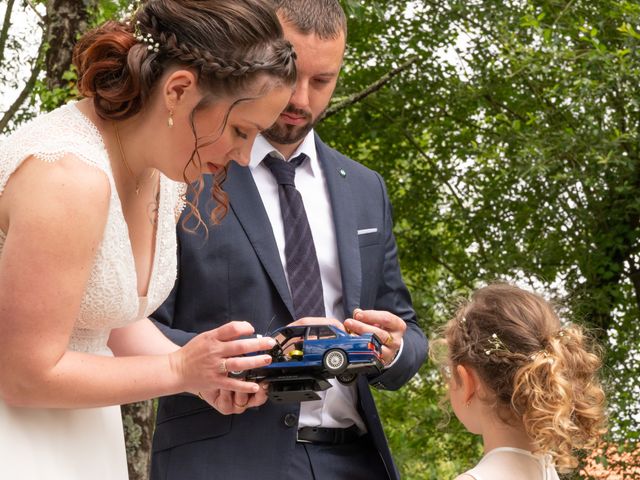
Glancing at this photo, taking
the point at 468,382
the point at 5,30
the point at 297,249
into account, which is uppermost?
the point at 5,30

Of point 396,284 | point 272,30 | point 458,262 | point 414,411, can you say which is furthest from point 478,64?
point 272,30

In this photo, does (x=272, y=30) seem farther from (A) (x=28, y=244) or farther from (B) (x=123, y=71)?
(A) (x=28, y=244)

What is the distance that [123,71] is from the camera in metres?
2.70

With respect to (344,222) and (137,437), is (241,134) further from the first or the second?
(137,437)

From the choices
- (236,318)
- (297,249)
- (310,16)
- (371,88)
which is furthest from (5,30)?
(236,318)

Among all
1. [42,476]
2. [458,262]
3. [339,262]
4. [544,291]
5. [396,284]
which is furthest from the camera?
[458,262]

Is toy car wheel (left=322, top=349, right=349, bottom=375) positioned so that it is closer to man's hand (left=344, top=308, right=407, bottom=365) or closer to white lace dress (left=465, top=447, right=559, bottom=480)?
man's hand (left=344, top=308, right=407, bottom=365)

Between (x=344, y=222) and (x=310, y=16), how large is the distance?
71cm

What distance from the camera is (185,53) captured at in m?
2.67

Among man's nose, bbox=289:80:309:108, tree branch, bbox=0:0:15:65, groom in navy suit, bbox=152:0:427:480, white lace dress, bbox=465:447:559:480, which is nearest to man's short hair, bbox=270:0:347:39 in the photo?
groom in navy suit, bbox=152:0:427:480

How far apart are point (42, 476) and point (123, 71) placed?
101 centimetres

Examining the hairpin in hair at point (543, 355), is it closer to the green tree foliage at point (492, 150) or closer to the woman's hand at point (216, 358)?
the woman's hand at point (216, 358)

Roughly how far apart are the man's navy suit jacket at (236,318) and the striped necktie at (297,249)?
58 millimetres

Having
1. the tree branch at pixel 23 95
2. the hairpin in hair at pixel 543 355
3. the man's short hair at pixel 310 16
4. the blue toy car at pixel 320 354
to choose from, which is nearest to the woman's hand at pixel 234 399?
the blue toy car at pixel 320 354
